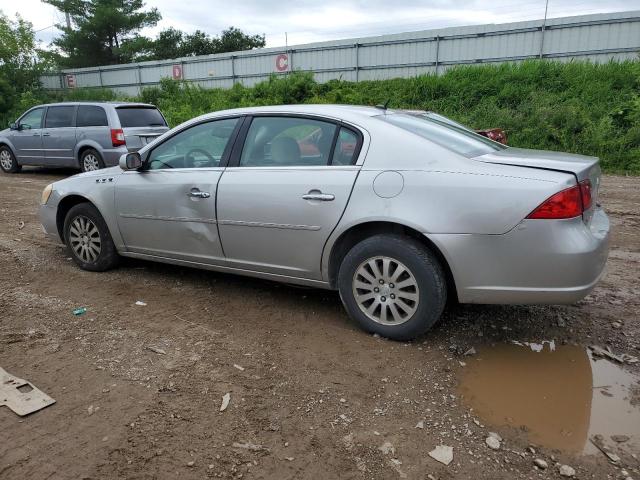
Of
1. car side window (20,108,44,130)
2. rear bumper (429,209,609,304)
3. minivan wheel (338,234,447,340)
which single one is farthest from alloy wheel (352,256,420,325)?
car side window (20,108,44,130)

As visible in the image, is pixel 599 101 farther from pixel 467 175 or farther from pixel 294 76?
pixel 467 175

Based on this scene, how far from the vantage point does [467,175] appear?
10.4 ft

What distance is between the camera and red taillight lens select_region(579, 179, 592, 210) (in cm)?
310

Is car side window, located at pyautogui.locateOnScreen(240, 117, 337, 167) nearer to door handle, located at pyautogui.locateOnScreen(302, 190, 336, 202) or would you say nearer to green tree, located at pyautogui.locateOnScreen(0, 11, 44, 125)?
door handle, located at pyautogui.locateOnScreen(302, 190, 336, 202)

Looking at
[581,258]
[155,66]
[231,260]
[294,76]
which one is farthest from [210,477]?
[155,66]

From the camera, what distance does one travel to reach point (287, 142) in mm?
3932

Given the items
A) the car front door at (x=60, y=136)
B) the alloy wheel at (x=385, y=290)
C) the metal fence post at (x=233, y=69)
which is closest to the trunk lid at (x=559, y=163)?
the alloy wheel at (x=385, y=290)

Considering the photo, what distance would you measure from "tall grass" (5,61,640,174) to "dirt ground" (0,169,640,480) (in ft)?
28.1

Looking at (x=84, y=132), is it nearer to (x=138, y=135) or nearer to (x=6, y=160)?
(x=138, y=135)

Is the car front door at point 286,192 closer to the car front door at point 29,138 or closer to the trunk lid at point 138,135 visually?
the trunk lid at point 138,135

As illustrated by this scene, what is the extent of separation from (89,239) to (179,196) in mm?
1366

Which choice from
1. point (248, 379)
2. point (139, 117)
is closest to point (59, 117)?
point (139, 117)

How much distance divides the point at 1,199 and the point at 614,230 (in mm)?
9900

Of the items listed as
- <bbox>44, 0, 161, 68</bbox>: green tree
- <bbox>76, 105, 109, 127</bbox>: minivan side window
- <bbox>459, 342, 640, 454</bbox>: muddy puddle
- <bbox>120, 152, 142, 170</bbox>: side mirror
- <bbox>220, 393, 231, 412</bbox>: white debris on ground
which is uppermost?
<bbox>44, 0, 161, 68</bbox>: green tree
